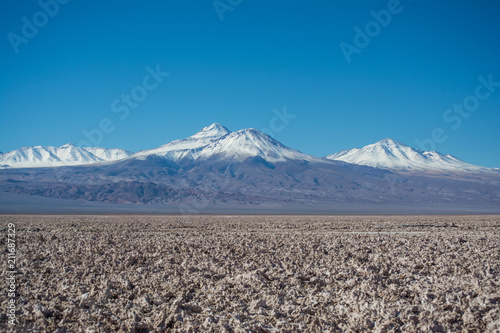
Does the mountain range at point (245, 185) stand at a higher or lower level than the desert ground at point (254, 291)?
higher

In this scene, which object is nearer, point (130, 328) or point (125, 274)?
point (130, 328)

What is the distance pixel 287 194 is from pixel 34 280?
13505 cm

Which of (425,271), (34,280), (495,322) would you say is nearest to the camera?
Result: (495,322)

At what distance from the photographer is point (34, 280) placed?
899 cm

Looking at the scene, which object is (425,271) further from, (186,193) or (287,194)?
(287,194)

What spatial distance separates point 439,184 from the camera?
6629 inches

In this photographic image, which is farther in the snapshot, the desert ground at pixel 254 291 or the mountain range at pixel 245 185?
the mountain range at pixel 245 185

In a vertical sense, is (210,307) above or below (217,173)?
below

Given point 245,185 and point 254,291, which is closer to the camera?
point 254,291

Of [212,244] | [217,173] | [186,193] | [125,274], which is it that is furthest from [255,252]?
[217,173]

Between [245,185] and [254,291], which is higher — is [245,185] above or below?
above

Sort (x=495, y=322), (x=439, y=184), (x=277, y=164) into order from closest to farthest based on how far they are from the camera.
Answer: (x=495, y=322) < (x=439, y=184) < (x=277, y=164)

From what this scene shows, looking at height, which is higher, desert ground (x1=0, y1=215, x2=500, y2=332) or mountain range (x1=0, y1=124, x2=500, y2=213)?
mountain range (x1=0, y1=124, x2=500, y2=213)

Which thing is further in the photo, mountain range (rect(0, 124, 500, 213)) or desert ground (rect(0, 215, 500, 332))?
mountain range (rect(0, 124, 500, 213))
